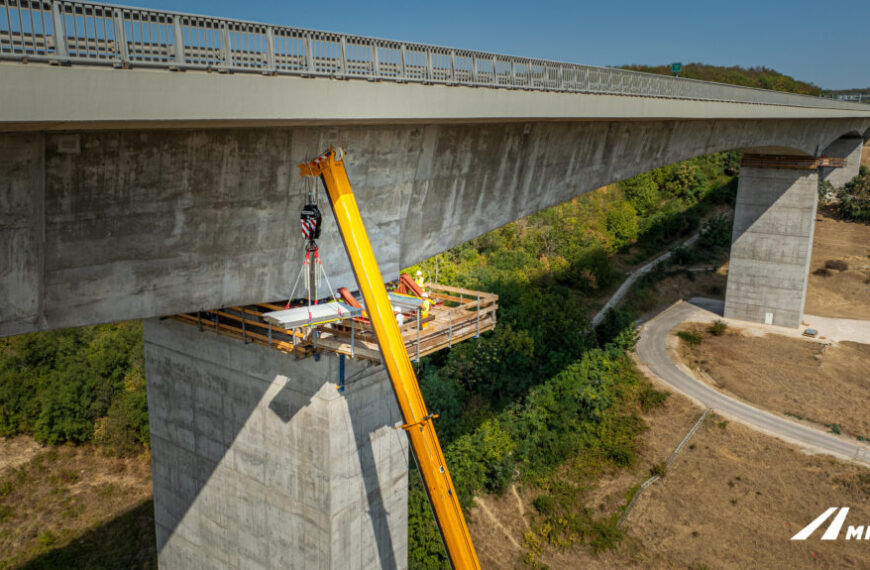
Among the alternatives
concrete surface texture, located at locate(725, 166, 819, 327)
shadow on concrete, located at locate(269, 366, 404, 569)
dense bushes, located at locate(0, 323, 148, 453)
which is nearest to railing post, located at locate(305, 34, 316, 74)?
shadow on concrete, located at locate(269, 366, 404, 569)

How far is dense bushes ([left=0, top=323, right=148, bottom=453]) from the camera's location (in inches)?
1223

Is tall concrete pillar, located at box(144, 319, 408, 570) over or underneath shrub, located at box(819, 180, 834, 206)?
underneath

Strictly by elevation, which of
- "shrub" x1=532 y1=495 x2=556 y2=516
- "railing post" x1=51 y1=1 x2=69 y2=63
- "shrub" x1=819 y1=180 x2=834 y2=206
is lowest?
"shrub" x1=532 y1=495 x2=556 y2=516

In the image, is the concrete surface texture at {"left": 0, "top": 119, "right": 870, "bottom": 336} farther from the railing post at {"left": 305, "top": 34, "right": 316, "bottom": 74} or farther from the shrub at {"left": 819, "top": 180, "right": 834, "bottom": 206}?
the shrub at {"left": 819, "top": 180, "right": 834, "bottom": 206}

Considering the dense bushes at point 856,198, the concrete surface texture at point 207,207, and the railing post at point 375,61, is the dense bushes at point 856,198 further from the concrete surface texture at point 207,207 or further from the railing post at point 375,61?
the railing post at point 375,61

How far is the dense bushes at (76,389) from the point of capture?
31.1 meters

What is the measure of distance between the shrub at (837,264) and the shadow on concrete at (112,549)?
45517 millimetres

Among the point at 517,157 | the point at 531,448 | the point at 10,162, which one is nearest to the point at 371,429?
the point at 517,157

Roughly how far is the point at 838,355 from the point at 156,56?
118 ft

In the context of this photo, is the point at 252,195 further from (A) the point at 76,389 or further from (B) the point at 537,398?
(A) the point at 76,389

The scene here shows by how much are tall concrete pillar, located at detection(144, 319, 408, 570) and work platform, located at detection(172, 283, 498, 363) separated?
0.44 m

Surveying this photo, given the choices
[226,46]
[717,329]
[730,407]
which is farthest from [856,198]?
[226,46]

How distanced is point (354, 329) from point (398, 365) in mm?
2856

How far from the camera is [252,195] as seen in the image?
12.4 m
